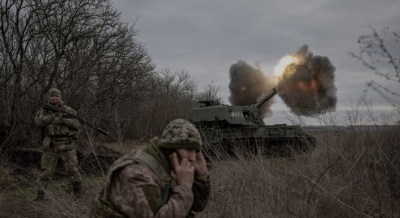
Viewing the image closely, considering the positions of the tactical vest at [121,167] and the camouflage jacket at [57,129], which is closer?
the tactical vest at [121,167]

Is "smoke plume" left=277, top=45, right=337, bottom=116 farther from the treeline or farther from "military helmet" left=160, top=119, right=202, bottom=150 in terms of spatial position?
"military helmet" left=160, top=119, right=202, bottom=150

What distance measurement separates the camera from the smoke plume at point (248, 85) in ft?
70.9

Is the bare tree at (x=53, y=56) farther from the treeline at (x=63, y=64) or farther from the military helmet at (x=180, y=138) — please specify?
the military helmet at (x=180, y=138)

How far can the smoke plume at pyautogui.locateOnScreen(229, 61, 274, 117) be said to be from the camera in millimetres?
21609

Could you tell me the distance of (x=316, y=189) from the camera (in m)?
4.54

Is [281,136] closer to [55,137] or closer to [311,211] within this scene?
[55,137]

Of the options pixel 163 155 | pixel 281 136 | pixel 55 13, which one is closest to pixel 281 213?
pixel 163 155

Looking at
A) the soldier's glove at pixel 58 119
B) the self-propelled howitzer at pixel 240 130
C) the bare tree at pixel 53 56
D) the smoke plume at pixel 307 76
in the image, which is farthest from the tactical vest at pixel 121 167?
the smoke plume at pixel 307 76

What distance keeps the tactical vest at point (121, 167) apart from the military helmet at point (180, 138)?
128 mm

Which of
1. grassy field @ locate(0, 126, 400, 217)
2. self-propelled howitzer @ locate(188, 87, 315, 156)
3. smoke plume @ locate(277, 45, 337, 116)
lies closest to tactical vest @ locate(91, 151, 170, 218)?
grassy field @ locate(0, 126, 400, 217)

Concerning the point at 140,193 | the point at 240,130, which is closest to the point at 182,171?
the point at 140,193

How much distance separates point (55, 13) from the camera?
14953 millimetres

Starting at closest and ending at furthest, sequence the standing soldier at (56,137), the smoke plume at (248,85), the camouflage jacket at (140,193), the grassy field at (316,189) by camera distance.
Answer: the camouflage jacket at (140,193) < the grassy field at (316,189) < the standing soldier at (56,137) < the smoke plume at (248,85)

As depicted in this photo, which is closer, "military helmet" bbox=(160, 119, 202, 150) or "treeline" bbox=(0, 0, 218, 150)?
"military helmet" bbox=(160, 119, 202, 150)
